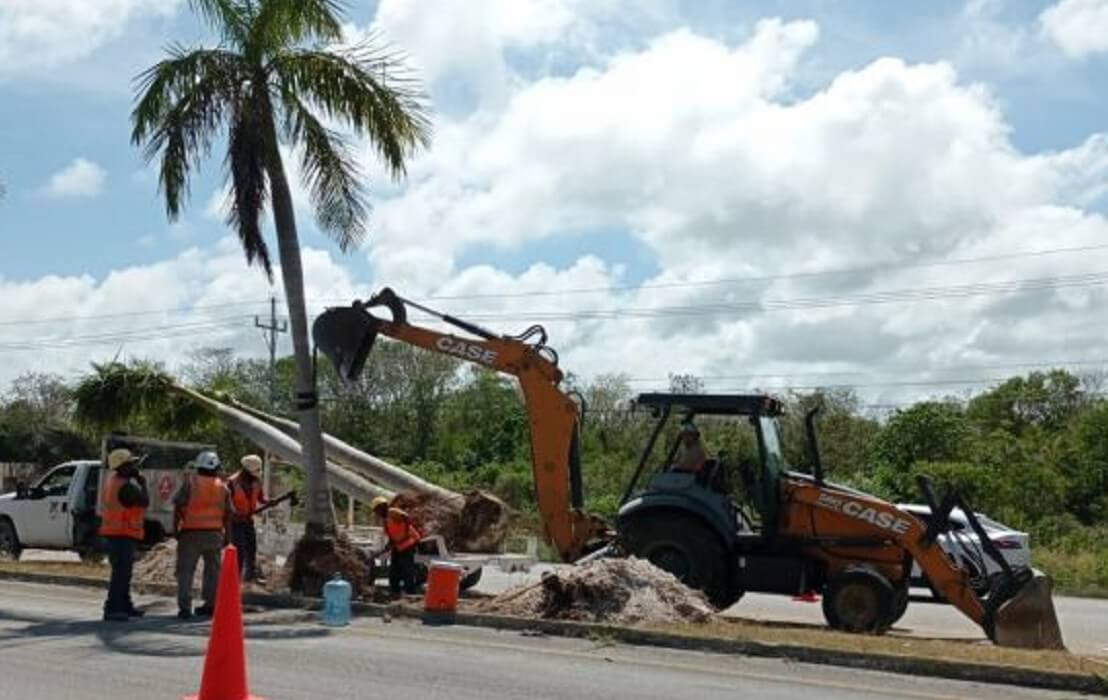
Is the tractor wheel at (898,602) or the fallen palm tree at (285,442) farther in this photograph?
the fallen palm tree at (285,442)

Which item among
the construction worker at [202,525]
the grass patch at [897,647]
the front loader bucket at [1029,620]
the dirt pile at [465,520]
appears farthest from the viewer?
the dirt pile at [465,520]

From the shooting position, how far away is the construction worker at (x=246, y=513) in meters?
17.5

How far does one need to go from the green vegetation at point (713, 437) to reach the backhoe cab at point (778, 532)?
0.39 metres

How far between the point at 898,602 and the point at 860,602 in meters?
0.43

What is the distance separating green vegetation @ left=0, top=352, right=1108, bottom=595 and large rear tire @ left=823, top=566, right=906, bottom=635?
1664mm

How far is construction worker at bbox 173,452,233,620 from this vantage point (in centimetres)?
1504

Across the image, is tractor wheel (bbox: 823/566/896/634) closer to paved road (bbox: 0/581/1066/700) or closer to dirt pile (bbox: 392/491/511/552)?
paved road (bbox: 0/581/1066/700)

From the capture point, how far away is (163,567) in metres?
18.4

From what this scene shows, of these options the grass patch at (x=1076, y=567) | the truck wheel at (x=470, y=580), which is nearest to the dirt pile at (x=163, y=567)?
the truck wheel at (x=470, y=580)

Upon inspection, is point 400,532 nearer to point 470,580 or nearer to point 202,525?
point 470,580

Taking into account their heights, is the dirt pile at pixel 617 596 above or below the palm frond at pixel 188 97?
below

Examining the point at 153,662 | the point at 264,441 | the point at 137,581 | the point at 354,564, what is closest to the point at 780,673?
the point at 153,662

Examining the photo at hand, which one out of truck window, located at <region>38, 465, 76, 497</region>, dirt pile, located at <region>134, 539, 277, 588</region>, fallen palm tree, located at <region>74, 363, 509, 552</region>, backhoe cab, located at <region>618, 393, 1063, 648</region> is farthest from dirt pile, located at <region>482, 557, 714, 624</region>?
truck window, located at <region>38, 465, 76, 497</region>

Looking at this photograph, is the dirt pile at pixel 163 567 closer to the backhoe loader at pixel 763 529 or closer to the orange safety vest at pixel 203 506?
the orange safety vest at pixel 203 506
